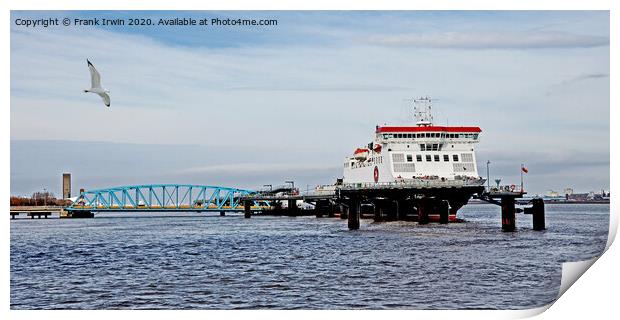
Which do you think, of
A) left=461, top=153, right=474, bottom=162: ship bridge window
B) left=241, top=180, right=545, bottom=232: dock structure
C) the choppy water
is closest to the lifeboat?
left=241, top=180, right=545, bottom=232: dock structure

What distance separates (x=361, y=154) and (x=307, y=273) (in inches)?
2081

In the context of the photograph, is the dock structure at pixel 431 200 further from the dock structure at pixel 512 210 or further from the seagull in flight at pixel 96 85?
the seagull in flight at pixel 96 85

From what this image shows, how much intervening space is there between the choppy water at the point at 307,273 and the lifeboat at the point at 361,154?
33181mm

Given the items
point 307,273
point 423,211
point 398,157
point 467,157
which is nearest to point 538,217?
point 423,211

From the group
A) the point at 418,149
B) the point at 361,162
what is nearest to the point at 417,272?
the point at 418,149

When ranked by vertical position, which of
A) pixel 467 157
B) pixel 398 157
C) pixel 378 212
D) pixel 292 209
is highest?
pixel 398 157

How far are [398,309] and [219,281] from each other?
8619 millimetres

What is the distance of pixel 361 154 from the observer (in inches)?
3322

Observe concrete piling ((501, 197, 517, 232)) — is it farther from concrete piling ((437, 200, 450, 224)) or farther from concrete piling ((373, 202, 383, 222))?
concrete piling ((373, 202, 383, 222))

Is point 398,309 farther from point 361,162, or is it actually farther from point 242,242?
point 361,162

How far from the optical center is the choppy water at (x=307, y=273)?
84.4 ft

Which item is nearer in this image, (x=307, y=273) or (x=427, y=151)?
(x=307, y=273)

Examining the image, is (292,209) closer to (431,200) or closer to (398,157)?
(398,157)

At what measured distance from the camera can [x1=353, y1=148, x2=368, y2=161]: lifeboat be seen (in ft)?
272
